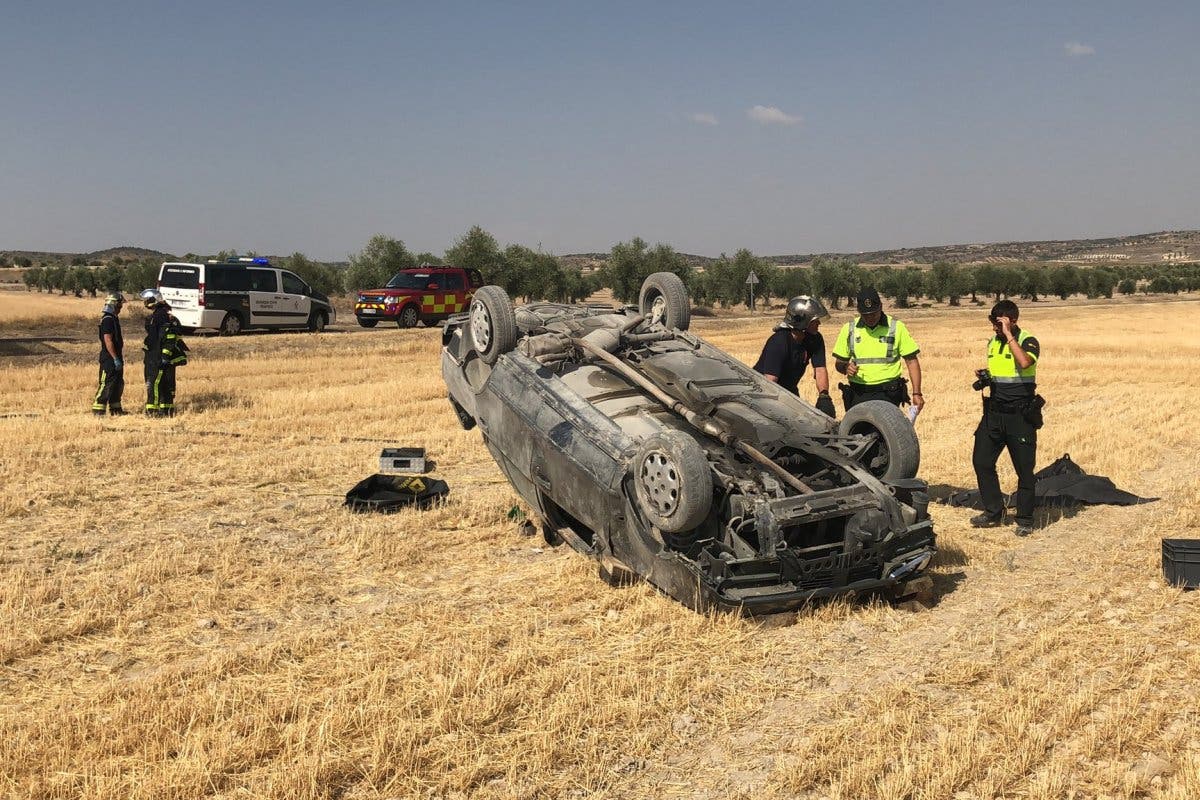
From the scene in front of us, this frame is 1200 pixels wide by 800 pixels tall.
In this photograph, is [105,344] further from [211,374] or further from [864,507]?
[864,507]

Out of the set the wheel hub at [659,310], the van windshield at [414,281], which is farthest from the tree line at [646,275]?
the wheel hub at [659,310]

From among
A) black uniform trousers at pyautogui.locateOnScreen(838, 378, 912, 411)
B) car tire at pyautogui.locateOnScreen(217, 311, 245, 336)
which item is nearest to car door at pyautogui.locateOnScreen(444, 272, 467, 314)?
car tire at pyautogui.locateOnScreen(217, 311, 245, 336)

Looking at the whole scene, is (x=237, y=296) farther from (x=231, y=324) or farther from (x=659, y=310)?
(x=659, y=310)

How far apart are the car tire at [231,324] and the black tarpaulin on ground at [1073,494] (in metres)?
20.6

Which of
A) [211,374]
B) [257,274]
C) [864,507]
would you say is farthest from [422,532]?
[257,274]

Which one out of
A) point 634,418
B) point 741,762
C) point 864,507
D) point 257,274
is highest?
point 257,274

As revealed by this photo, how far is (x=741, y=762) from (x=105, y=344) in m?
11.8

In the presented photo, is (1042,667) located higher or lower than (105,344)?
lower

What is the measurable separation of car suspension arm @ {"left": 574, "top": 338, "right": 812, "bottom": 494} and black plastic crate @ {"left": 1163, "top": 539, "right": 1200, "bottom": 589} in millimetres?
2450

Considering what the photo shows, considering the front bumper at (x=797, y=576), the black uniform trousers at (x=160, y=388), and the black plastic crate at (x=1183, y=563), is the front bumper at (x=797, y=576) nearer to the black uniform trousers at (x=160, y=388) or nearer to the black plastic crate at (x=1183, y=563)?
the black plastic crate at (x=1183, y=563)

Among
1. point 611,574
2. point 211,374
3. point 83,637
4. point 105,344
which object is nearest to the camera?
point 83,637

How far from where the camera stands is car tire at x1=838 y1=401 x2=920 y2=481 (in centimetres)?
645

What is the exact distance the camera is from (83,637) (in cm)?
561

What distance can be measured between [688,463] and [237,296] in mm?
22060
